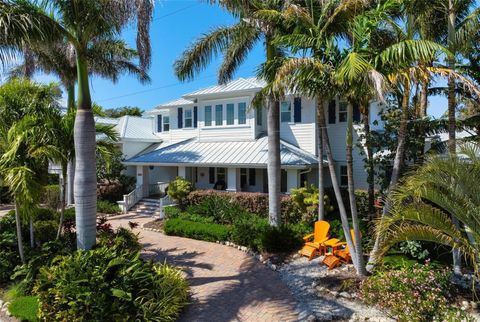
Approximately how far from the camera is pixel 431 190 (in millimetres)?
7293

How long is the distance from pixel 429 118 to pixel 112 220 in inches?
658

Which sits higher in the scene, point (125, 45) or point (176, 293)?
point (125, 45)

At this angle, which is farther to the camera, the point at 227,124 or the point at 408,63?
the point at 227,124

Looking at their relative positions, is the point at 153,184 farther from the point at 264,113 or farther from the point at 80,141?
the point at 80,141

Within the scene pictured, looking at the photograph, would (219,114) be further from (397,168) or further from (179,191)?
(397,168)

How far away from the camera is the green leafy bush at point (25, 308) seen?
7.60 meters

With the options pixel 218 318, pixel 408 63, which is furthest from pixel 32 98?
pixel 408 63

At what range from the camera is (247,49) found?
15.0 m

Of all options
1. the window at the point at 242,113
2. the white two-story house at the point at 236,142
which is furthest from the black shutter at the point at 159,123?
the window at the point at 242,113

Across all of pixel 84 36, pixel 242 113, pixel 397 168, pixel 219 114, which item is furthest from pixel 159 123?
pixel 397 168

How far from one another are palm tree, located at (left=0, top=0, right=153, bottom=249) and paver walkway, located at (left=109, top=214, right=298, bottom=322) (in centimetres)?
334

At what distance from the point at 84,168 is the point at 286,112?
45.5ft

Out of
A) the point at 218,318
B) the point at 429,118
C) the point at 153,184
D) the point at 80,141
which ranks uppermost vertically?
the point at 429,118

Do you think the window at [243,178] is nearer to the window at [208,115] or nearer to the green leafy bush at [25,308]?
the window at [208,115]
